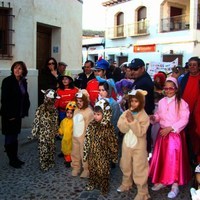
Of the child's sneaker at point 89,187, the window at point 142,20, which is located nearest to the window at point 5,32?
the child's sneaker at point 89,187

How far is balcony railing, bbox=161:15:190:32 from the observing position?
76.4ft

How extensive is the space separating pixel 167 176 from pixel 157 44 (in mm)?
20435

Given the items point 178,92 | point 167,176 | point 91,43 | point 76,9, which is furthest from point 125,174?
point 91,43

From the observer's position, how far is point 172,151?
4238mm

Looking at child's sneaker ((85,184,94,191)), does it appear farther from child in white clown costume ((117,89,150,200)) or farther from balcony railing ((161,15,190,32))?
balcony railing ((161,15,190,32))

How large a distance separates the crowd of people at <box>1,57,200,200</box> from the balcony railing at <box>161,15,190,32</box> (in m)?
19.2

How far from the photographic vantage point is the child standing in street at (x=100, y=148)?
4.31m

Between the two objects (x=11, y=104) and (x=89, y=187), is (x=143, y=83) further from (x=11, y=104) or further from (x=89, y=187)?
(x=11, y=104)

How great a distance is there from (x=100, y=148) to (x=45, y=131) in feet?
3.92

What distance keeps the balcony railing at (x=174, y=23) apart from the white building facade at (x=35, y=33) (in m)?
15.1

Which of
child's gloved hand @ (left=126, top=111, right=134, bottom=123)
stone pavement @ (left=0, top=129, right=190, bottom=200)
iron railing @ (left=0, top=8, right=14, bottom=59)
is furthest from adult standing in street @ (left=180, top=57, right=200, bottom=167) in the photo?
iron railing @ (left=0, top=8, right=14, bottom=59)

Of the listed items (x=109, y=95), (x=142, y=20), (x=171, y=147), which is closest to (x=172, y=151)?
(x=171, y=147)

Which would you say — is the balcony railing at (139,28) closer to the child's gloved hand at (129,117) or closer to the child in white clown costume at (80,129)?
the child in white clown costume at (80,129)

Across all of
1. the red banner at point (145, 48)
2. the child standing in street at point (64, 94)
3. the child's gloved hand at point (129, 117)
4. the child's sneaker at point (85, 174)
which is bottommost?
the child's sneaker at point (85, 174)
